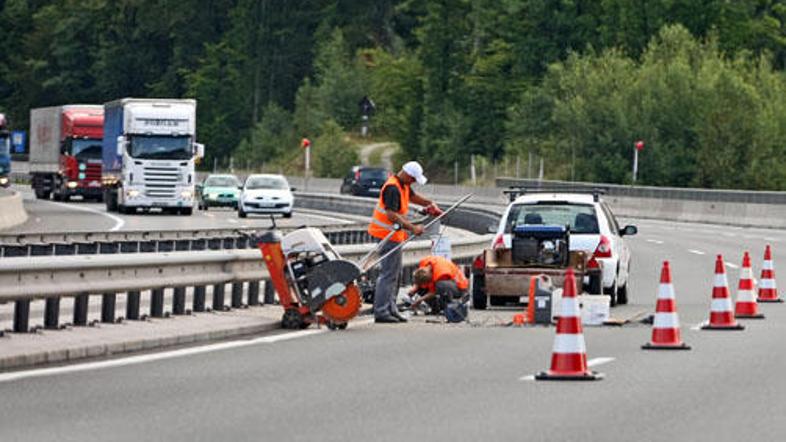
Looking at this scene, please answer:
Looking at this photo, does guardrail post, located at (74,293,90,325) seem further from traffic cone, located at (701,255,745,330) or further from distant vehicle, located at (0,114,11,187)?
distant vehicle, located at (0,114,11,187)

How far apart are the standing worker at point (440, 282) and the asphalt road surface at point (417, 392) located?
58.7 inches

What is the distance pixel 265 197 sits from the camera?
62719 millimetres

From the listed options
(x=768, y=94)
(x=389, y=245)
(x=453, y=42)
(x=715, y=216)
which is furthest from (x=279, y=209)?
(x=453, y=42)

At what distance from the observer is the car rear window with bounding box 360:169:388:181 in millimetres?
84500

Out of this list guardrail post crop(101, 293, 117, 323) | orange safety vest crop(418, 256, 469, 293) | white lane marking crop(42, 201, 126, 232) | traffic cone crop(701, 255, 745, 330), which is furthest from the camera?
white lane marking crop(42, 201, 126, 232)

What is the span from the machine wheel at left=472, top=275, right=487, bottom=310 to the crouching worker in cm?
172

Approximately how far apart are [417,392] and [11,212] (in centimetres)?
3961

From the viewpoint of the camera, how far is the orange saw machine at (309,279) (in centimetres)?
2102

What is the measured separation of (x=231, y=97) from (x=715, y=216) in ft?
287

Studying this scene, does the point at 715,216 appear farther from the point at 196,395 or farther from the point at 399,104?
the point at 399,104

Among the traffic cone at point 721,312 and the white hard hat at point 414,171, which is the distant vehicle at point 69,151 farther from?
the traffic cone at point 721,312

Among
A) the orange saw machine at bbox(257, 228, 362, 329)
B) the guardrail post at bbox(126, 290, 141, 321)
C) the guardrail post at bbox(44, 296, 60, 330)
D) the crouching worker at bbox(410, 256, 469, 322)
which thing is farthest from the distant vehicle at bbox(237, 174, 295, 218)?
the guardrail post at bbox(44, 296, 60, 330)

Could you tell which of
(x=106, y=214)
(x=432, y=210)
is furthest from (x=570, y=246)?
(x=106, y=214)

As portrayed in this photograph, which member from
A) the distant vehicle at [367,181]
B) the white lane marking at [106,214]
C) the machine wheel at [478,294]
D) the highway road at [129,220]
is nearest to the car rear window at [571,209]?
the machine wheel at [478,294]
